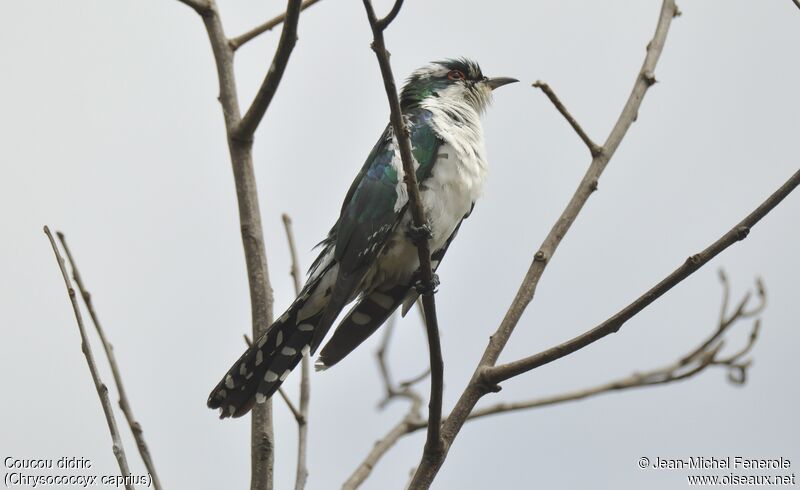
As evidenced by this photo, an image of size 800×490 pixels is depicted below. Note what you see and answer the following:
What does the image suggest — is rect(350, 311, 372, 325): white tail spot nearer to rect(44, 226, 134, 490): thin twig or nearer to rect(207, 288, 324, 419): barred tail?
rect(207, 288, 324, 419): barred tail

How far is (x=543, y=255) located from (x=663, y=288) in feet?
2.17

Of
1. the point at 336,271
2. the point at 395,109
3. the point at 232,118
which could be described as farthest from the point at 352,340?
the point at 395,109

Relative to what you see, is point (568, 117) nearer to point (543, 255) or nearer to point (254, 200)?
point (543, 255)

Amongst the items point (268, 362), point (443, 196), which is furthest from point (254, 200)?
point (443, 196)

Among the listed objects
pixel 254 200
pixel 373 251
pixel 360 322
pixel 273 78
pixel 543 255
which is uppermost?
pixel 273 78

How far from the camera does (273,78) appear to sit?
364 centimetres

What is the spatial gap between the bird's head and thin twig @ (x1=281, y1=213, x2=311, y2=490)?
1.47m

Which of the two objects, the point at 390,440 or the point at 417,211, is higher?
the point at 417,211

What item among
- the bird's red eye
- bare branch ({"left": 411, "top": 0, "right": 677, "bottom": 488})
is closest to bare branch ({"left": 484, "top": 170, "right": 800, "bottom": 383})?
bare branch ({"left": 411, "top": 0, "right": 677, "bottom": 488})

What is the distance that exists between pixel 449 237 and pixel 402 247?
1.74 feet

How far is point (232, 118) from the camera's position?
12.8 ft

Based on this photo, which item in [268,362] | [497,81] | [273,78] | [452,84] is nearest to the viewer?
[273,78]

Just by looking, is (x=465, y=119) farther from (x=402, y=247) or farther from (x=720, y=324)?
(x=720, y=324)

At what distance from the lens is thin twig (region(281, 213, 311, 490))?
139 inches
